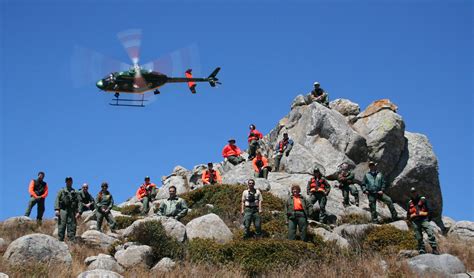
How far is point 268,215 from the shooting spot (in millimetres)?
23031

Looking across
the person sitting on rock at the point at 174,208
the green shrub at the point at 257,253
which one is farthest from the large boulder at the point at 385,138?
the green shrub at the point at 257,253

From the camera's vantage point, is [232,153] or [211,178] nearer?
[211,178]

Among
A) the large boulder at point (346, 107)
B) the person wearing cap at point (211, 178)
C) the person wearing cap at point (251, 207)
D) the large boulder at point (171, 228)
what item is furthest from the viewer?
the large boulder at point (346, 107)

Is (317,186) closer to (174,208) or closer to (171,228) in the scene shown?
(174,208)

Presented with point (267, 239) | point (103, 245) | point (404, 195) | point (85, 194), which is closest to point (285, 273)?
point (267, 239)

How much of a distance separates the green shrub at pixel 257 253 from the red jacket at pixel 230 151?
13.2 meters

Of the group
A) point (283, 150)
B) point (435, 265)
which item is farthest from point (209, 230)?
point (283, 150)

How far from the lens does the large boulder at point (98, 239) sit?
64.6ft

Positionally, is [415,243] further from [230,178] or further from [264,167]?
[230,178]

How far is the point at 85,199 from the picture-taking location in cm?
2169

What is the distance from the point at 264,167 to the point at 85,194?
357 inches

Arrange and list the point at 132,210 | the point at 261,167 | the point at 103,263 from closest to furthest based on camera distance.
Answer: the point at 103,263
the point at 261,167
the point at 132,210

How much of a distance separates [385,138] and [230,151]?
26.8ft

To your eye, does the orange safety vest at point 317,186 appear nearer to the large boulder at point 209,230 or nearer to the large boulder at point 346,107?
the large boulder at point 209,230
